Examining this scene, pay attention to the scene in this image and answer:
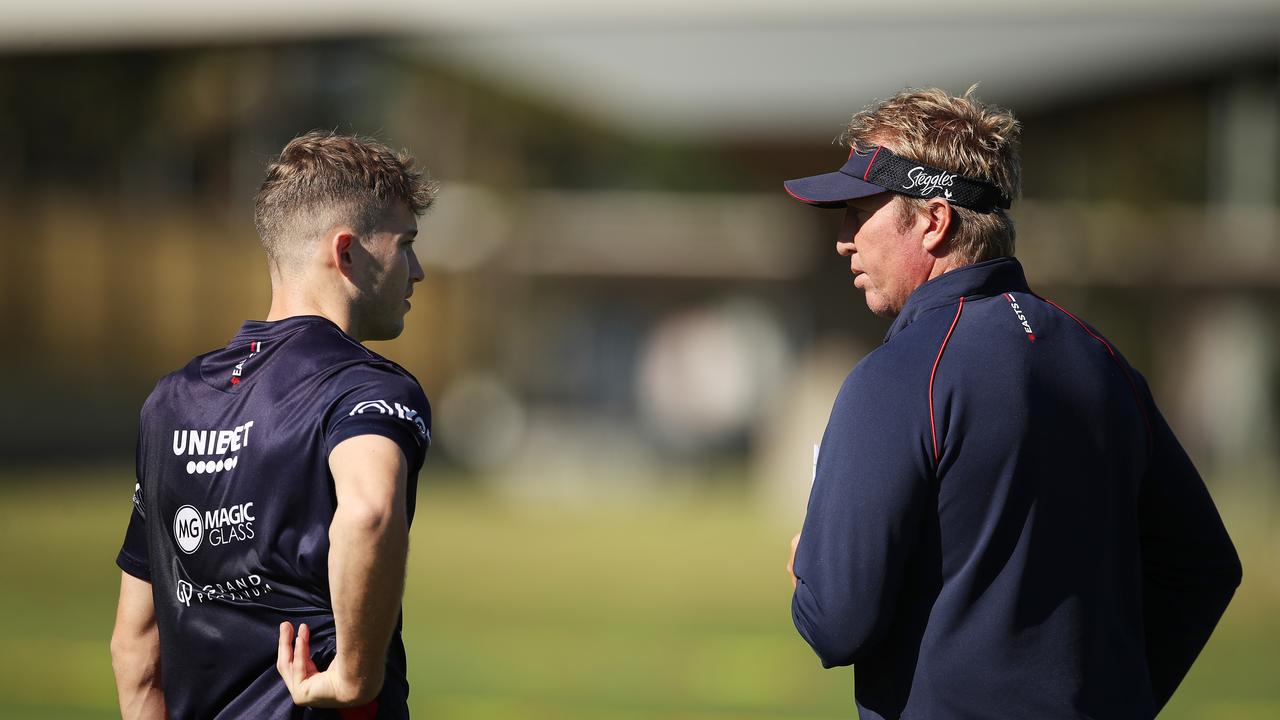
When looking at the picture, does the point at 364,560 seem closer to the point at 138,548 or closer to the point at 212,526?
the point at 212,526

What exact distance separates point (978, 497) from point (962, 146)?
2.35 feet

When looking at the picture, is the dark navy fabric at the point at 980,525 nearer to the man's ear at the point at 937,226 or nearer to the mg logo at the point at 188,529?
the man's ear at the point at 937,226

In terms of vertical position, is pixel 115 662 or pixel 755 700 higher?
pixel 115 662

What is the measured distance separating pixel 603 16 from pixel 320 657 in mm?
14122

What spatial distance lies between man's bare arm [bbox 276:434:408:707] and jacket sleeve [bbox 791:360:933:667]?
0.78 m

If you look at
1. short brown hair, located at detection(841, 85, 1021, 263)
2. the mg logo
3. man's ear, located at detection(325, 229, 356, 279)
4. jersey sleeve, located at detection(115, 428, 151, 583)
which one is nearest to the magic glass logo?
the mg logo

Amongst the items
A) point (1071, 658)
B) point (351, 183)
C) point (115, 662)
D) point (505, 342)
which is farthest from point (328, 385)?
point (505, 342)

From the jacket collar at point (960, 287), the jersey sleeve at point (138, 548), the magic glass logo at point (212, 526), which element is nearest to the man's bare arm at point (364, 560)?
the magic glass logo at point (212, 526)

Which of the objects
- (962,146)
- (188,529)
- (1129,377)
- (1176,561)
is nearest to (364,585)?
(188,529)

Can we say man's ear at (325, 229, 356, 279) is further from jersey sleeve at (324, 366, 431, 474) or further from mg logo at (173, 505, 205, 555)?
mg logo at (173, 505, 205, 555)

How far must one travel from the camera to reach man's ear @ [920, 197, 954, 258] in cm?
299

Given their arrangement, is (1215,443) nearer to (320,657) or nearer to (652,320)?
(652,320)

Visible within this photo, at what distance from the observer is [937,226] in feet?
9.86

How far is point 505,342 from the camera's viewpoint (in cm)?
4725
